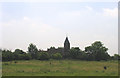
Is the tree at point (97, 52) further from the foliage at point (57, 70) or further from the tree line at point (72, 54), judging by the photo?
the foliage at point (57, 70)

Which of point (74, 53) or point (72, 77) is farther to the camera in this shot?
point (74, 53)

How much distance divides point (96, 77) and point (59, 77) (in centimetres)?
418

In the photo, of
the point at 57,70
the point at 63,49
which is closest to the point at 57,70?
the point at 57,70

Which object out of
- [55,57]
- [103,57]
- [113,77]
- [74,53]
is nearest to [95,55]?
[103,57]

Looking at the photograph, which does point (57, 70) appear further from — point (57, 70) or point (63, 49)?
point (63, 49)

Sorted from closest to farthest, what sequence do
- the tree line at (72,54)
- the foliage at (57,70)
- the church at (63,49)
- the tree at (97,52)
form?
the foliage at (57,70) → the tree line at (72,54) → the tree at (97,52) → the church at (63,49)

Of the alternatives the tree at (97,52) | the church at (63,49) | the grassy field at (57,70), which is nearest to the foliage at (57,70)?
the grassy field at (57,70)

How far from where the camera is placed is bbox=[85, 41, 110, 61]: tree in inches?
3201

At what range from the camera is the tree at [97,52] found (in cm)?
8131

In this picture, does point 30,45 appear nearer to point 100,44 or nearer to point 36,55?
point 36,55

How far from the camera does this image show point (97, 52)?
271 ft

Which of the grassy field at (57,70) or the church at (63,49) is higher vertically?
the church at (63,49)


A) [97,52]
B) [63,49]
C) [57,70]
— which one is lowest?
[57,70]

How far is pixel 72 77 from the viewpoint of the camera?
20219 millimetres
